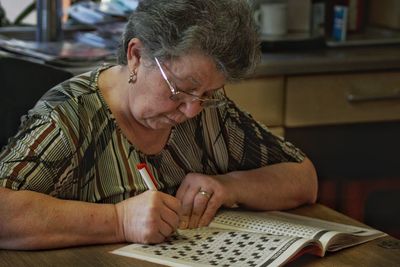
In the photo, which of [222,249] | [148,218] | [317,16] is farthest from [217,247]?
[317,16]

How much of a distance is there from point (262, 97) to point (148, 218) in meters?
1.32

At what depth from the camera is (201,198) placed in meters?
1.87

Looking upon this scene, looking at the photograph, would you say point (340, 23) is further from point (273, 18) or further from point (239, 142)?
point (239, 142)

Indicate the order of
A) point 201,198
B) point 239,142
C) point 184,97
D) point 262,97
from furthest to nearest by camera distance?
point 262,97 → point 239,142 → point 201,198 → point 184,97

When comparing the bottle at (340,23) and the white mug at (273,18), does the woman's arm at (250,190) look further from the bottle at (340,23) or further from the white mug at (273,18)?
the bottle at (340,23)

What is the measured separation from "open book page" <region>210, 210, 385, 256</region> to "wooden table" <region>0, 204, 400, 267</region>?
0.9 inches

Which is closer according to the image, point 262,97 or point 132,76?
point 132,76

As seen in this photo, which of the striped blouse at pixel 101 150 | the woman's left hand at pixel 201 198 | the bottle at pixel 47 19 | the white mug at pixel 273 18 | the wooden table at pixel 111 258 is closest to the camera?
the wooden table at pixel 111 258

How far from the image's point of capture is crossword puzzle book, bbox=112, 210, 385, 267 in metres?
1.63

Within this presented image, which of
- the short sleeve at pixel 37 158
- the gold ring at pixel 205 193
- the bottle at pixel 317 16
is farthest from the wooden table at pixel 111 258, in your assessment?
the bottle at pixel 317 16

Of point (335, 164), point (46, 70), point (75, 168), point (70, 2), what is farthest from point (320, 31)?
point (75, 168)

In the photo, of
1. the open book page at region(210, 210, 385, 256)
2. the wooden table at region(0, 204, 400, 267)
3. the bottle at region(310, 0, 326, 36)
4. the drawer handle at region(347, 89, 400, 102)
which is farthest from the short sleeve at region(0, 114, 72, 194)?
the bottle at region(310, 0, 326, 36)

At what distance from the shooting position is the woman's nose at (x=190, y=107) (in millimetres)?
1776

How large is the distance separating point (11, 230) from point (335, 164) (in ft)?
5.72
